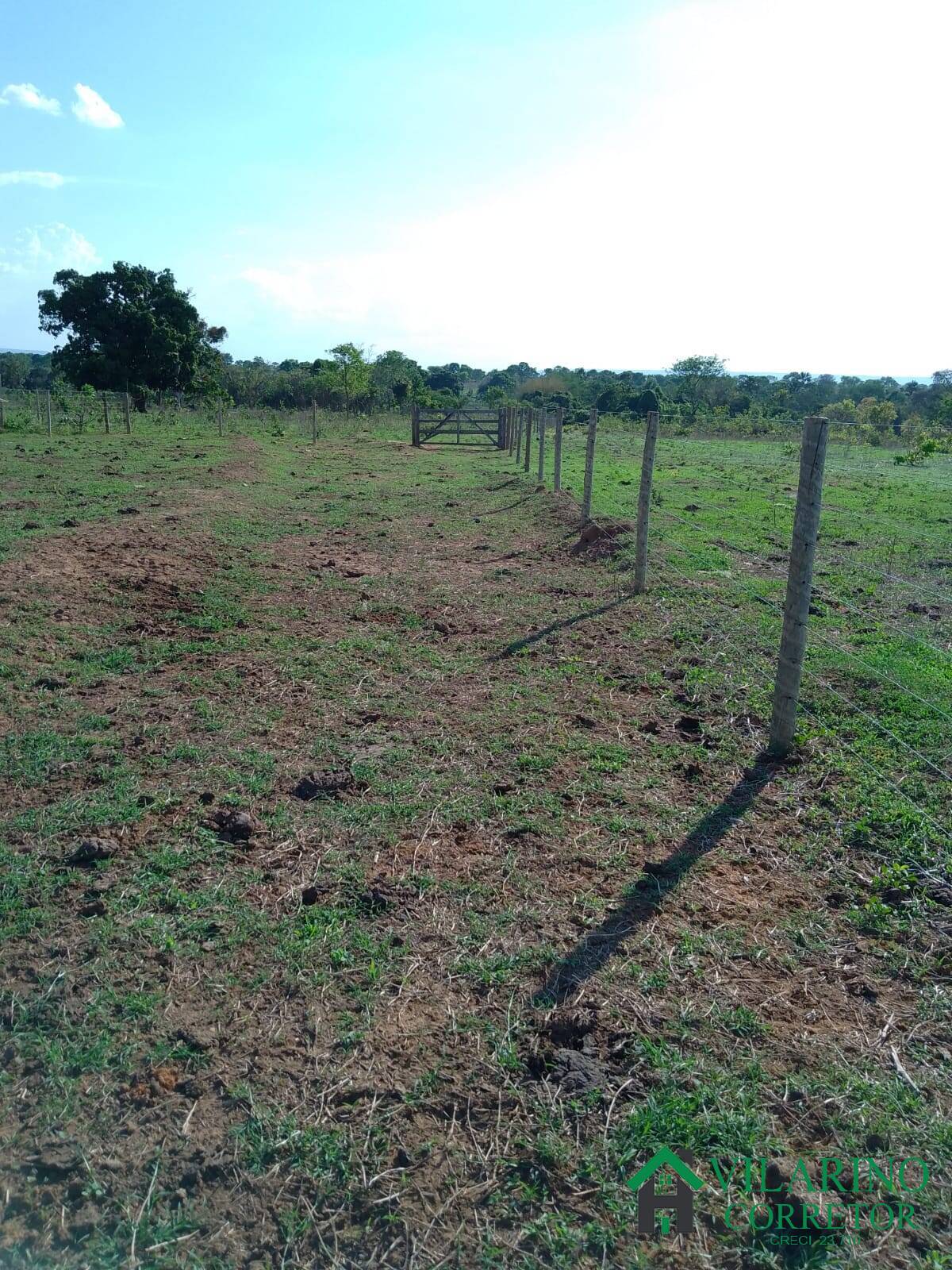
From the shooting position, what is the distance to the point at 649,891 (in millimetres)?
3658

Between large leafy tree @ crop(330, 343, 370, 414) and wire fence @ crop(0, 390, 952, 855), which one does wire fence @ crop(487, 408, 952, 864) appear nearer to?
wire fence @ crop(0, 390, 952, 855)

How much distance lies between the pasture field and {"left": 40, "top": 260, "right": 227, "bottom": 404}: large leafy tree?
Answer: 38295 millimetres

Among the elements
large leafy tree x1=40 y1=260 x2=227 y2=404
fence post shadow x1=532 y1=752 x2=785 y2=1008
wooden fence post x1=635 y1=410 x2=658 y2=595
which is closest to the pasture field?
fence post shadow x1=532 y1=752 x2=785 y2=1008

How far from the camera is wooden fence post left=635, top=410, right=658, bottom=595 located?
838 cm

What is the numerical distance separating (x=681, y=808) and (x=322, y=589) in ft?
17.4

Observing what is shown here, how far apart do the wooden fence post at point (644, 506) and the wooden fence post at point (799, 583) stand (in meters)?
3.75

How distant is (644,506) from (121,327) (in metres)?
40.3

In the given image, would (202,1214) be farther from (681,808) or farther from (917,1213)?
(681,808)

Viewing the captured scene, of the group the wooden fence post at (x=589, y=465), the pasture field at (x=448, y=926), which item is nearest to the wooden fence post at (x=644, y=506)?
the pasture field at (x=448, y=926)

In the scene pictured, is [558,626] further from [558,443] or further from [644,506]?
[558,443]

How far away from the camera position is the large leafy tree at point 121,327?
41.3 m

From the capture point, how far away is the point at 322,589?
8859 millimetres

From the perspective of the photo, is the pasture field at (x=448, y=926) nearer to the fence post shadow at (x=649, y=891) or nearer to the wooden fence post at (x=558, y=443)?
the fence post shadow at (x=649, y=891)

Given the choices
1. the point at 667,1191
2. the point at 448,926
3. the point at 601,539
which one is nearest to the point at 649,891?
the point at 448,926
